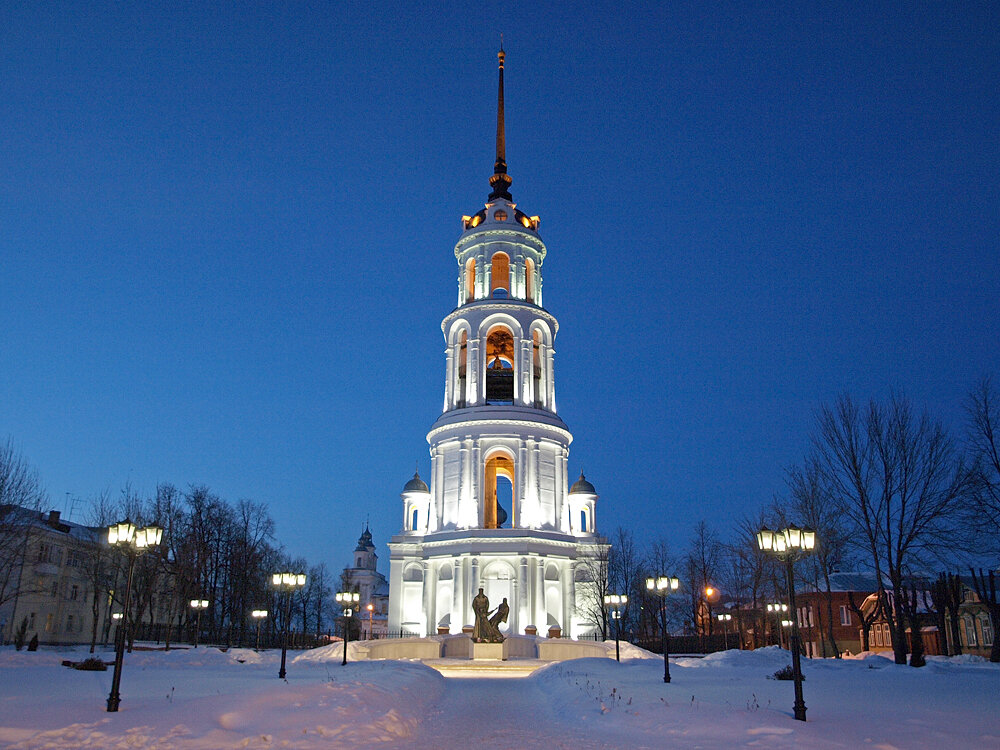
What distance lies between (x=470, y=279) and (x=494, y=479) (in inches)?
615

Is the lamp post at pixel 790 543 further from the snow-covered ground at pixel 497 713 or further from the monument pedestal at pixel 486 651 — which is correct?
the monument pedestal at pixel 486 651

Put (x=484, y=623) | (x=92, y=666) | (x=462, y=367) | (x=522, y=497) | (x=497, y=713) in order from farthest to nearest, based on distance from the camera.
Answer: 1. (x=462, y=367)
2. (x=522, y=497)
3. (x=484, y=623)
4. (x=92, y=666)
5. (x=497, y=713)

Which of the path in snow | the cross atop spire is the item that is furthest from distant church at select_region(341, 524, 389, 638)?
the path in snow

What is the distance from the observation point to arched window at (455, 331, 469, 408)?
55388mm

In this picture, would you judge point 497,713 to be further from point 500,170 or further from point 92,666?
point 500,170

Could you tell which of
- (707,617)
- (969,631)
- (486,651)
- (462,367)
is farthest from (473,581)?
(969,631)

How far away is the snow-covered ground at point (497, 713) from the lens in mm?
11547

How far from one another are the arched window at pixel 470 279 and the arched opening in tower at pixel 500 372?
383 centimetres

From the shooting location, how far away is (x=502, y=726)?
14672 mm

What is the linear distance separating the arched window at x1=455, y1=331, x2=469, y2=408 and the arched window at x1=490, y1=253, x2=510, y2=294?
584 centimetres

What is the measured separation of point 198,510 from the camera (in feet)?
189

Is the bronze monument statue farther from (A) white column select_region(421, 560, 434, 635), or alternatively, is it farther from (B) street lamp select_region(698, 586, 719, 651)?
(B) street lamp select_region(698, 586, 719, 651)

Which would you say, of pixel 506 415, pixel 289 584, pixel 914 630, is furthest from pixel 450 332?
pixel 914 630

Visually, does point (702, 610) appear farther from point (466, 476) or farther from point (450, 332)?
point (450, 332)
